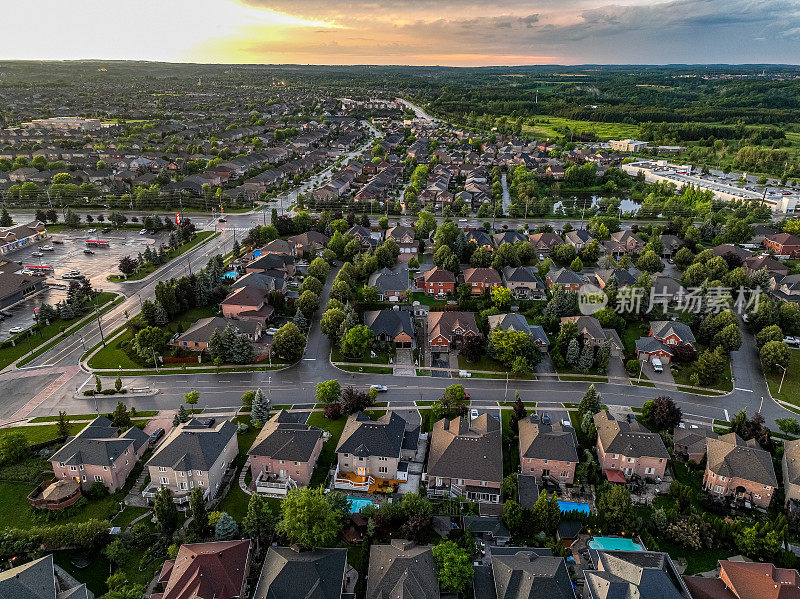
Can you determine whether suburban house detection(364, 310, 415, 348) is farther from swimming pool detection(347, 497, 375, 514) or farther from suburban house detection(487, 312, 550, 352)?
swimming pool detection(347, 497, 375, 514)

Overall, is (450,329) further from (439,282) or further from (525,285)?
(525,285)

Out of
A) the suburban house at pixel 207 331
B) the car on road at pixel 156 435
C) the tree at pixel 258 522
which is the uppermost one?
the suburban house at pixel 207 331

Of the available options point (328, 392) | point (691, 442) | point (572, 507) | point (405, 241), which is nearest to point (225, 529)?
point (328, 392)

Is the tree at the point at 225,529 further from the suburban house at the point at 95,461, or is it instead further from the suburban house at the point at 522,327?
the suburban house at the point at 522,327

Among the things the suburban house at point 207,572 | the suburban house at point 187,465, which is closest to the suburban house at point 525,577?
the suburban house at point 207,572

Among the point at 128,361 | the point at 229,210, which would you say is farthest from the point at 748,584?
the point at 229,210

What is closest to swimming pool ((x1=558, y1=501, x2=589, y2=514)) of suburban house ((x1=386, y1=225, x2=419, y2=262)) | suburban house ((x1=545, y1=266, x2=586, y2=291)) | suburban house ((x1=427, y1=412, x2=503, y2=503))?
suburban house ((x1=427, y1=412, x2=503, y2=503))
